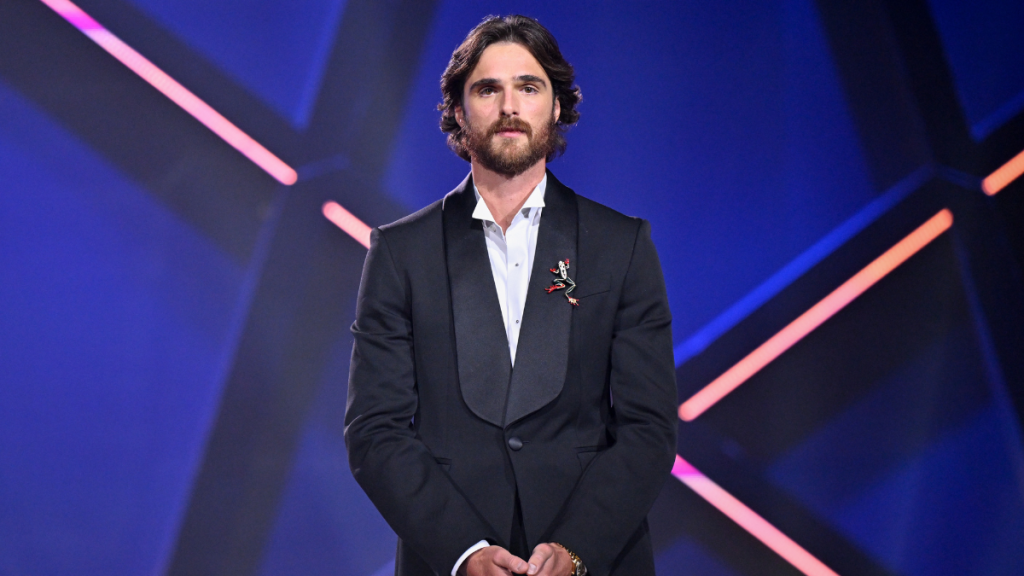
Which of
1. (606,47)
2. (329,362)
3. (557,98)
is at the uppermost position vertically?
(606,47)

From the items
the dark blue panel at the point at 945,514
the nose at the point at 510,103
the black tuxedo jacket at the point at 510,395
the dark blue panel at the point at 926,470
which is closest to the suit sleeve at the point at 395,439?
the black tuxedo jacket at the point at 510,395

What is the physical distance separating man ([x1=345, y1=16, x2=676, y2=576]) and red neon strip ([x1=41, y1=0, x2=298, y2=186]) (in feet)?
3.37

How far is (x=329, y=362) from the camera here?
2459mm

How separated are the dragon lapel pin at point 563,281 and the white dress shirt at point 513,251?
0.19 ft

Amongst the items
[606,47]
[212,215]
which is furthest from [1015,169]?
[212,215]

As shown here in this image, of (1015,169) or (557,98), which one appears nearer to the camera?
(557,98)

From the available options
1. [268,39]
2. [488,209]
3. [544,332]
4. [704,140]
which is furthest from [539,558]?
[268,39]

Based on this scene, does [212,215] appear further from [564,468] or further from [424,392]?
[564,468]

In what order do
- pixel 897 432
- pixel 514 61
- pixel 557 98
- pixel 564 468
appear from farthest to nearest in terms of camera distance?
pixel 897 432 → pixel 557 98 → pixel 514 61 → pixel 564 468

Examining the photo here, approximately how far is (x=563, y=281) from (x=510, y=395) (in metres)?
0.25

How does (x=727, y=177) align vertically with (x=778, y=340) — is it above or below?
above

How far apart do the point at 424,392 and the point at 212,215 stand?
1.27 m

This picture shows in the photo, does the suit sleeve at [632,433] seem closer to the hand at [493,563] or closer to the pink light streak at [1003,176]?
the hand at [493,563]

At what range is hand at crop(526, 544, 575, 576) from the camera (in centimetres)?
134
